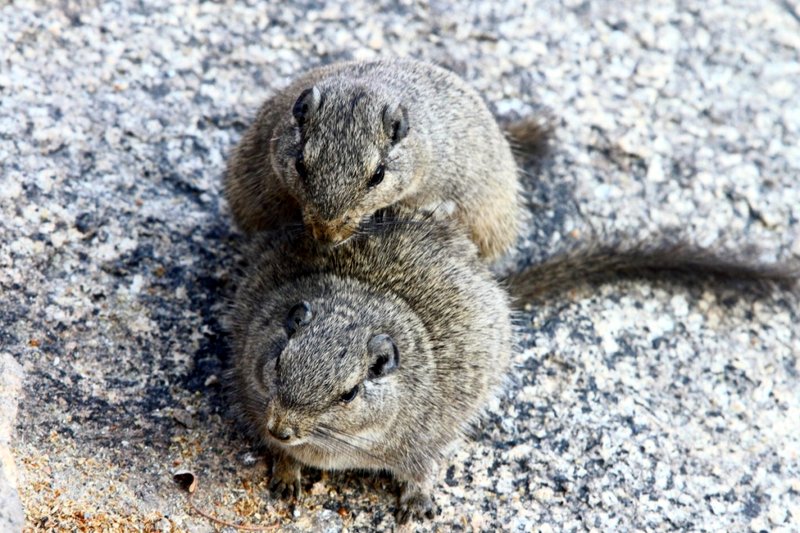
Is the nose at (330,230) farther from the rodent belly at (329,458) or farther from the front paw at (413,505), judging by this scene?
the front paw at (413,505)

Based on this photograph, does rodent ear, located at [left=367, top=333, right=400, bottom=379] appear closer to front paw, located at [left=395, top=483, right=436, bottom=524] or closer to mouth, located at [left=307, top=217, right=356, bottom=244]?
mouth, located at [left=307, top=217, right=356, bottom=244]

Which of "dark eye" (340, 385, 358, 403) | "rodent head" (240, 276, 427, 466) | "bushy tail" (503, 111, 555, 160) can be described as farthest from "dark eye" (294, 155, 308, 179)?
"bushy tail" (503, 111, 555, 160)

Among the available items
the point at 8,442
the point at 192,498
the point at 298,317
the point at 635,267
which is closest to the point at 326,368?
the point at 298,317

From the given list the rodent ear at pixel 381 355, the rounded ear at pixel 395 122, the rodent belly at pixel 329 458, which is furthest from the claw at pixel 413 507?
the rounded ear at pixel 395 122

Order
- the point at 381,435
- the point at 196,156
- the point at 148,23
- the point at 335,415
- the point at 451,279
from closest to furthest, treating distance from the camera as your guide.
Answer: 1. the point at 335,415
2. the point at 381,435
3. the point at 451,279
4. the point at 196,156
5. the point at 148,23

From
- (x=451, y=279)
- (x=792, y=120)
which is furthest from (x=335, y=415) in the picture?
(x=792, y=120)

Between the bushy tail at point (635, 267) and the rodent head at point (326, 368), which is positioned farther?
the bushy tail at point (635, 267)

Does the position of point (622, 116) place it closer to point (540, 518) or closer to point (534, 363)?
point (534, 363)

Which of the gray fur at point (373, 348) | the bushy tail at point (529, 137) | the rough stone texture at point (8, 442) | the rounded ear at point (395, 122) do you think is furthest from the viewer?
the bushy tail at point (529, 137)
